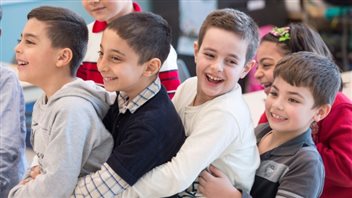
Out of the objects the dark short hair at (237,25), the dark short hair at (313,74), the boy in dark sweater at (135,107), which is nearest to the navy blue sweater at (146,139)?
the boy in dark sweater at (135,107)

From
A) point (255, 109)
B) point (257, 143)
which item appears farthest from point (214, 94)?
point (255, 109)

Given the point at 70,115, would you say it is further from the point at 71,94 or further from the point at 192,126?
the point at 192,126

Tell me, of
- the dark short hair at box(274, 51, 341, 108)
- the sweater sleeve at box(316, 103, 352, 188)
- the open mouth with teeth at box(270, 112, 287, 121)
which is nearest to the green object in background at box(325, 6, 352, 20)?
the sweater sleeve at box(316, 103, 352, 188)

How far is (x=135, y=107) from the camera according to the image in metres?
1.41

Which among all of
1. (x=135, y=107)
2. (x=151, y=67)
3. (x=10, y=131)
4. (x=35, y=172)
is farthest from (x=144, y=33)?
(x=10, y=131)

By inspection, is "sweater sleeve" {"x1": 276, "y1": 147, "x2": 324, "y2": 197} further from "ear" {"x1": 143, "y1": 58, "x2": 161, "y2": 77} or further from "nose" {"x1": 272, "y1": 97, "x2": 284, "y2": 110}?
"ear" {"x1": 143, "y1": 58, "x2": 161, "y2": 77}

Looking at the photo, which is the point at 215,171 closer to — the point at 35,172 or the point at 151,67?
the point at 151,67

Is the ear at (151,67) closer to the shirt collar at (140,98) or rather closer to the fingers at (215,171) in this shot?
the shirt collar at (140,98)

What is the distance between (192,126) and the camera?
1.47m

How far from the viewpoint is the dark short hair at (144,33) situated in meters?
1.40

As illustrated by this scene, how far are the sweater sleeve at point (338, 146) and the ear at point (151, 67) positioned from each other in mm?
597

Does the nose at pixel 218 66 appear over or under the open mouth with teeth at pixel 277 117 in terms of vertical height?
over

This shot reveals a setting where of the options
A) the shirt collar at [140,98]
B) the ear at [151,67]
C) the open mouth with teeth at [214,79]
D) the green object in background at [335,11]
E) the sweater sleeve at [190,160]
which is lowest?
the green object in background at [335,11]

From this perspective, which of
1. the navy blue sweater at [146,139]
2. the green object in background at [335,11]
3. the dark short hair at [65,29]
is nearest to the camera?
the navy blue sweater at [146,139]
